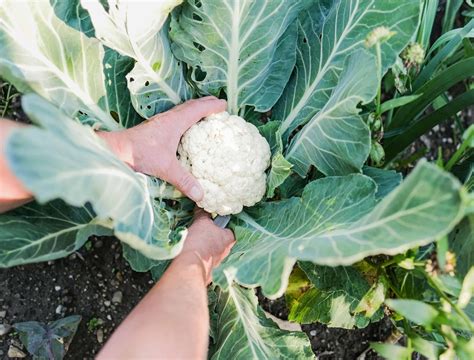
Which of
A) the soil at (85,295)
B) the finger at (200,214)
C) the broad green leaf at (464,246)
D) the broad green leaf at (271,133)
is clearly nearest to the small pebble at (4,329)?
the soil at (85,295)

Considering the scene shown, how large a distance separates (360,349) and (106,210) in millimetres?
1036

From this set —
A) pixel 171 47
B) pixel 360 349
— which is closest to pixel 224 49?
pixel 171 47

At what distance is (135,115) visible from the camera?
1397 mm

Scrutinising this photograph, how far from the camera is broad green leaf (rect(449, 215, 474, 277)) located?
107 centimetres

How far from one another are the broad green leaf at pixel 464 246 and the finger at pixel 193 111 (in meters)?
0.57

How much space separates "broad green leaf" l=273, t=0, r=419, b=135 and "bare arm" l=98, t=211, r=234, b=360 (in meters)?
0.43

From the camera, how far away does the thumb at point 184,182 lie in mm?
1273

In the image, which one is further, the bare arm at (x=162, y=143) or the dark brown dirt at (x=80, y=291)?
the dark brown dirt at (x=80, y=291)

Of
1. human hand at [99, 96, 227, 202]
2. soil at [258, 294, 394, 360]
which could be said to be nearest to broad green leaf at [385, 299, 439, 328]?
human hand at [99, 96, 227, 202]

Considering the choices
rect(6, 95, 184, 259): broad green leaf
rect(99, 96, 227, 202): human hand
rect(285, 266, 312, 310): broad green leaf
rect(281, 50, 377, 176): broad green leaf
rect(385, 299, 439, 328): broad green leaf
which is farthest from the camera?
rect(285, 266, 312, 310): broad green leaf

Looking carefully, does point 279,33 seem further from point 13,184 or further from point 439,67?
point 13,184

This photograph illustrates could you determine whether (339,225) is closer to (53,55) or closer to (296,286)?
(296,286)

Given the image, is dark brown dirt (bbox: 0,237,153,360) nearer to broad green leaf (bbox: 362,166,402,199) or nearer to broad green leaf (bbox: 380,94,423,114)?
broad green leaf (bbox: 362,166,402,199)

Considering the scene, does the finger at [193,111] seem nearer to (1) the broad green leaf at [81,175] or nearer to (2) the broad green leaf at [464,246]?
(1) the broad green leaf at [81,175]
